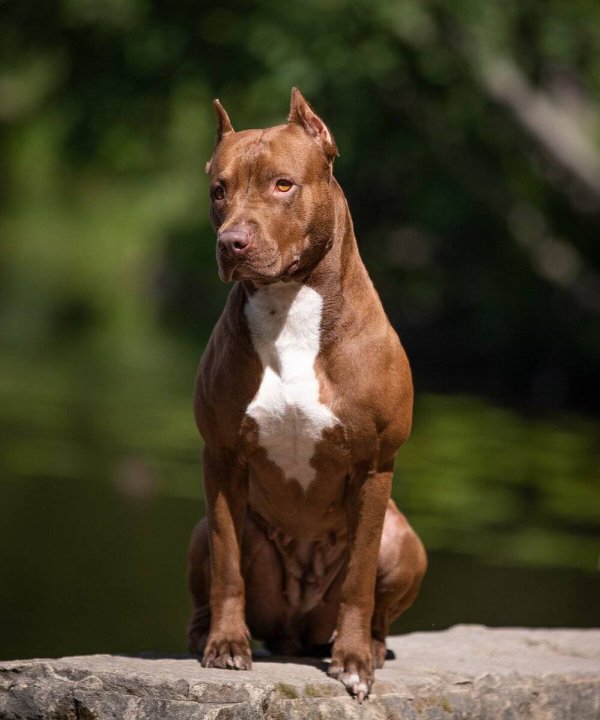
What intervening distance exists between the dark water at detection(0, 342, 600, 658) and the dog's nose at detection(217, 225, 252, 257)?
14.4 feet

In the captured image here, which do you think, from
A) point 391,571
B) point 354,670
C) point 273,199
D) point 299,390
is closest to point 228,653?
point 354,670

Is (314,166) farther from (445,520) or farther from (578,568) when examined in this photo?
(445,520)

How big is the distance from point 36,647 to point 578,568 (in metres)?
4.03

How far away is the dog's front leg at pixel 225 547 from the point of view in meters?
5.02

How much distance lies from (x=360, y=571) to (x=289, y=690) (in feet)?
1.59

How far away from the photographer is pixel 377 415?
192 inches

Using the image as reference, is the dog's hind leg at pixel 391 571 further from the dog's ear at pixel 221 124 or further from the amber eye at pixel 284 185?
the dog's ear at pixel 221 124

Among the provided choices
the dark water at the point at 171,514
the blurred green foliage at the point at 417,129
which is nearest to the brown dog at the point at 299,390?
the dark water at the point at 171,514

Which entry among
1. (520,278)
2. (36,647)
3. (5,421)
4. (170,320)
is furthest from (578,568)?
(170,320)

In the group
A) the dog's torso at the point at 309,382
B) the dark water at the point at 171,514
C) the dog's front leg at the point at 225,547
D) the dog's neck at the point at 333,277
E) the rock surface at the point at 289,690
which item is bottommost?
the rock surface at the point at 289,690

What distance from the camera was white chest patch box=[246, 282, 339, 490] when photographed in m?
4.84

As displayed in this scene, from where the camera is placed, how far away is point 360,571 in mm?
5023

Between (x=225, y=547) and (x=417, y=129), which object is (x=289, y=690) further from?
(x=417, y=129)

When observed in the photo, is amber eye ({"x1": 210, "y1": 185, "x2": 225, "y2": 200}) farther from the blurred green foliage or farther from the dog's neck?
the blurred green foliage
